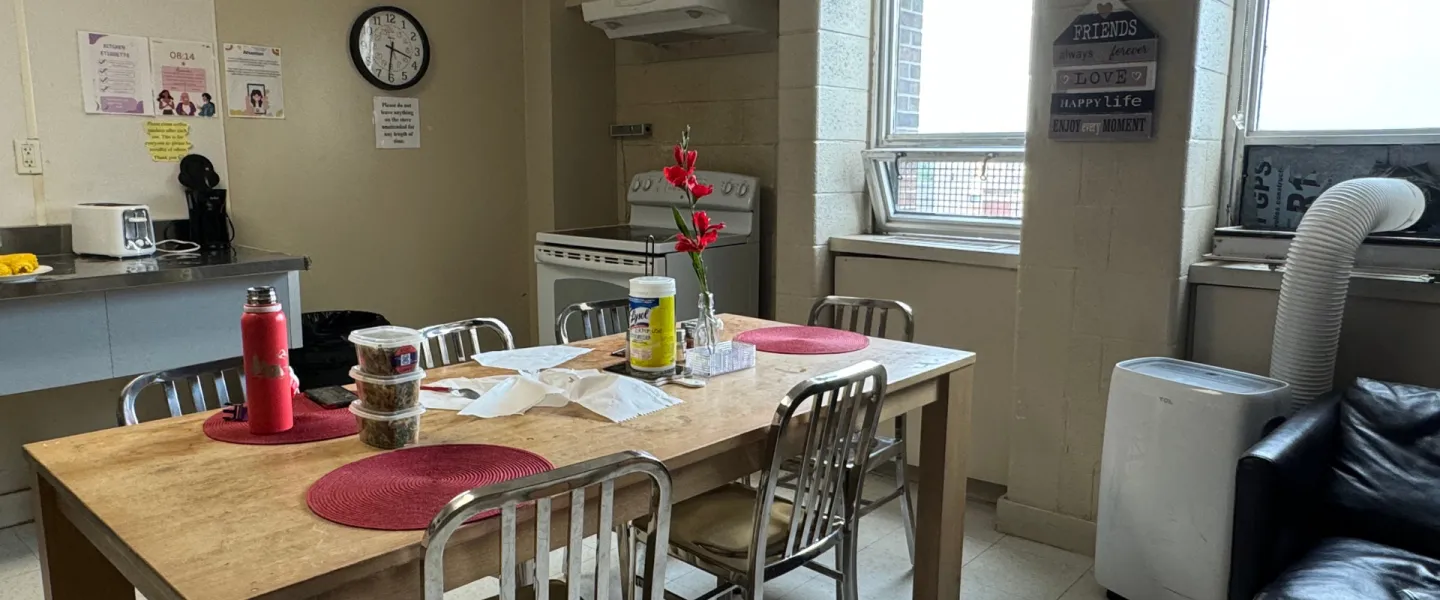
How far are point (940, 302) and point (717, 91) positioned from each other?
1.38 metres

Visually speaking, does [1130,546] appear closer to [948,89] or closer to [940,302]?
[940,302]

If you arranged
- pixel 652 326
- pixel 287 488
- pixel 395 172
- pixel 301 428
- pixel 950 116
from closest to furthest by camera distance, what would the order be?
pixel 287 488, pixel 301 428, pixel 652 326, pixel 950 116, pixel 395 172

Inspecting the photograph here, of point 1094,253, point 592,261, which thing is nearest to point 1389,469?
point 1094,253

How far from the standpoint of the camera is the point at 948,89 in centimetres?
346

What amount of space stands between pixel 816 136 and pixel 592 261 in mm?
943

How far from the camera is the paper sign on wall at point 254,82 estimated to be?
10.8 ft

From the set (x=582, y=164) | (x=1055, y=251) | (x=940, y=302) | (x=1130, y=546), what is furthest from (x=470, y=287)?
(x=1130, y=546)

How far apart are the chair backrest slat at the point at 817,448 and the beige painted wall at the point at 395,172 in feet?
8.21

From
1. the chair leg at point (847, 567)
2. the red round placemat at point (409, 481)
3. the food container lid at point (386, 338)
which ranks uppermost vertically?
the food container lid at point (386, 338)

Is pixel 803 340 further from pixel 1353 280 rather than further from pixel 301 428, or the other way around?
pixel 1353 280

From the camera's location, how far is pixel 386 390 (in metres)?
1.48

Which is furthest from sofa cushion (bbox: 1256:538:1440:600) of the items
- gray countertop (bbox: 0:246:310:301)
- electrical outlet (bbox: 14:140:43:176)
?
electrical outlet (bbox: 14:140:43:176)

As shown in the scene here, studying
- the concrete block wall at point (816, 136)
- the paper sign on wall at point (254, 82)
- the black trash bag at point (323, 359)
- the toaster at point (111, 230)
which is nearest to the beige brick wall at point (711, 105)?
the concrete block wall at point (816, 136)

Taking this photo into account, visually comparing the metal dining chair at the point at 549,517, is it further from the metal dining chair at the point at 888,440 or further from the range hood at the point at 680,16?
the range hood at the point at 680,16
